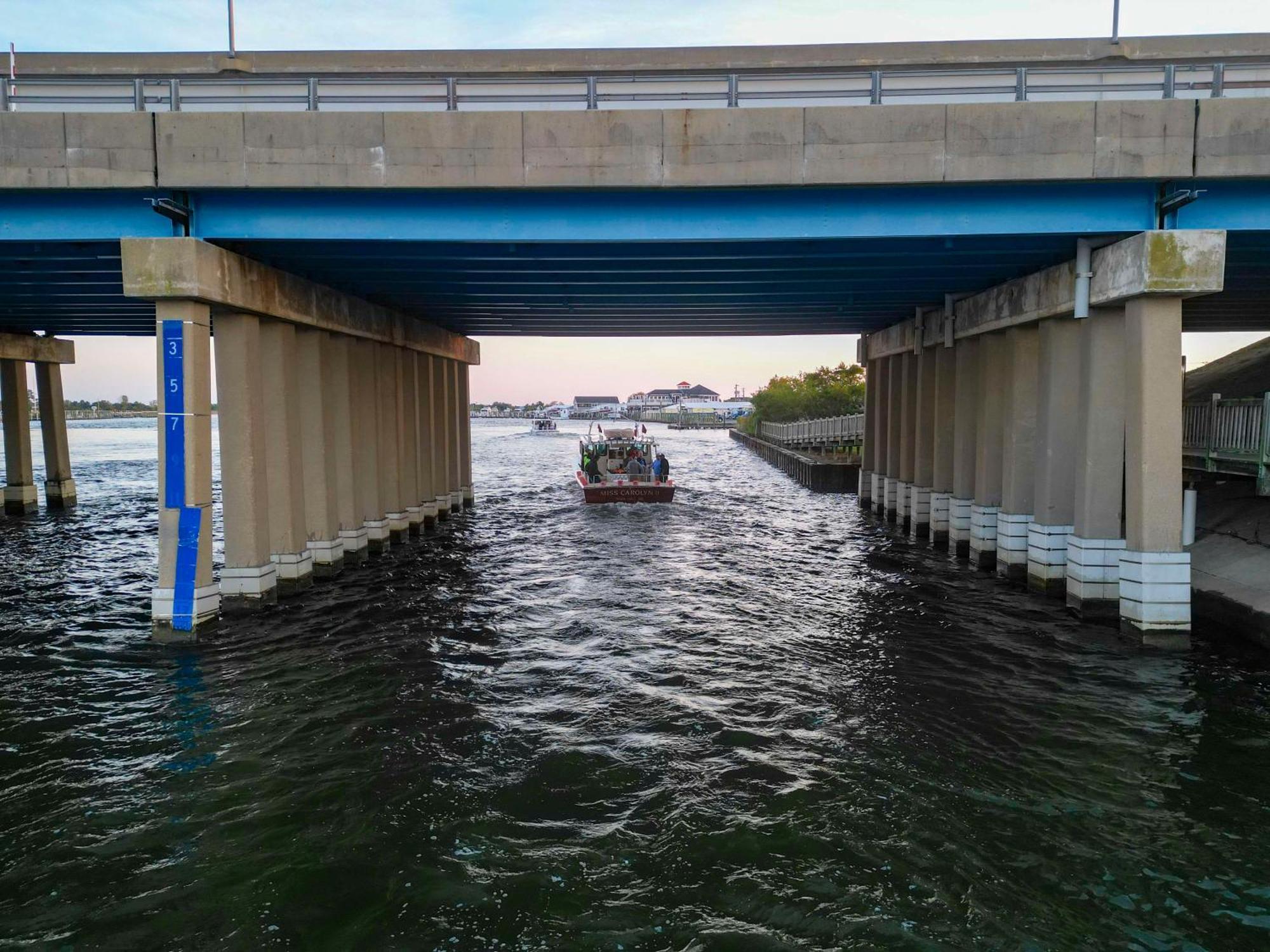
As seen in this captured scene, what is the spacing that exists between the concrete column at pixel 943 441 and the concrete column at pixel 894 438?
4.71 m

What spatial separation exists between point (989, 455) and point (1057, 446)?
11.7ft

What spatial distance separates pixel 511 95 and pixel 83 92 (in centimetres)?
687

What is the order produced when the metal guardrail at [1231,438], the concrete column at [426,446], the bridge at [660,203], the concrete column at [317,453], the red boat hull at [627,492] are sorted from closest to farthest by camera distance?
1. the bridge at [660,203]
2. the metal guardrail at [1231,438]
3. the concrete column at [317,453]
4. the concrete column at [426,446]
5. the red boat hull at [627,492]

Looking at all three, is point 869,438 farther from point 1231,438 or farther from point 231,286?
point 231,286

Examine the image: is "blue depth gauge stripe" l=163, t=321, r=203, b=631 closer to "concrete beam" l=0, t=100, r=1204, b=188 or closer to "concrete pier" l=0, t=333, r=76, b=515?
"concrete beam" l=0, t=100, r=1204, b=188

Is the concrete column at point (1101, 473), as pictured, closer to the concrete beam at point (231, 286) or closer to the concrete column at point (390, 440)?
the concrete beam at point (231, 286)

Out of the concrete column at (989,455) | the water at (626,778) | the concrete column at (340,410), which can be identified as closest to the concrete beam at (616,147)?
the concrete column at (340,410)

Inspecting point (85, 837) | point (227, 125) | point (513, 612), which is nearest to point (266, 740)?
point (85, 837)

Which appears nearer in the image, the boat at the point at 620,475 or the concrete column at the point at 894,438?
the concrete column at the point at 894,438

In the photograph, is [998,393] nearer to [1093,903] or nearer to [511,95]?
[511,95]

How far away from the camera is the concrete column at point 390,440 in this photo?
22500 mm

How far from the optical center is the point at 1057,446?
16.5m

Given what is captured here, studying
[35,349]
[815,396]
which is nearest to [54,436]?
[35,349]

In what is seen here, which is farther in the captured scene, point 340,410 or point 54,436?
point 54,436
